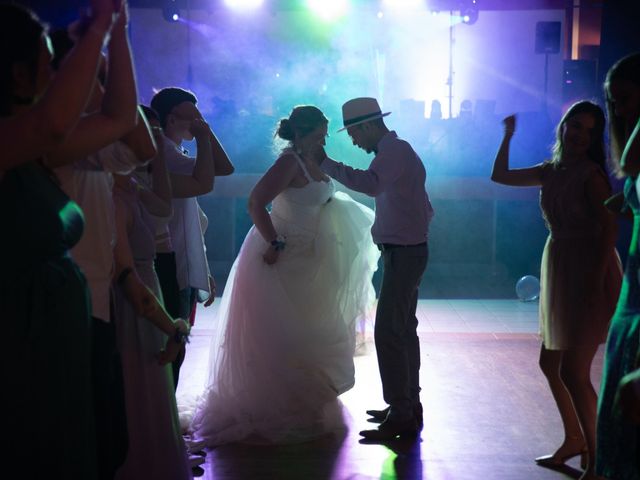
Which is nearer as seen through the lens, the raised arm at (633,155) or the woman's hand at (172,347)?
the raised arm at (633,155)

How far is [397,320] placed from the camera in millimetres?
3658

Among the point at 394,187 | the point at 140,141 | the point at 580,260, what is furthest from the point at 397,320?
the point at 140,141

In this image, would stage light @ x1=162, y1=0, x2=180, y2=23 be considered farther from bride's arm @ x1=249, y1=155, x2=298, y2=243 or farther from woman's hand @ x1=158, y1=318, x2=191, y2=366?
woman's hand @ x1=158, y1=318, x2=191, y2=366

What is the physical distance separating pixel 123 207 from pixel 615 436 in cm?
140

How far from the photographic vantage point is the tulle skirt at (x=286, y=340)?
Result: 11.9 ft

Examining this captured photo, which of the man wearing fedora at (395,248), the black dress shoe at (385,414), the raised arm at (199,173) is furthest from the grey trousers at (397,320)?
the raised arm at (199,173)

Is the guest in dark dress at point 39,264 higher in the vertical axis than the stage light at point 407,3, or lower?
lower

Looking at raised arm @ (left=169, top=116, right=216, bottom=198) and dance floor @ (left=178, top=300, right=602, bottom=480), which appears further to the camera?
dance floor @ (left=178, top=300, right=602, bottom=480)

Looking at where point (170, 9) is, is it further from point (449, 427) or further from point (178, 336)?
point (178, 336)

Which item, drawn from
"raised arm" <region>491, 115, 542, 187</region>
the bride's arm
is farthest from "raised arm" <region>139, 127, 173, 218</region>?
"raised arm" <region>491, 115, 542, 187</region>

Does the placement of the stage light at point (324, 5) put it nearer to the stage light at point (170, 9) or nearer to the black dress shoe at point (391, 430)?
the stage light at point (170, 9)

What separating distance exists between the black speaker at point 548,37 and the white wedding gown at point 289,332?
25.7ft

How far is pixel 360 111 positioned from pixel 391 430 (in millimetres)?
1464

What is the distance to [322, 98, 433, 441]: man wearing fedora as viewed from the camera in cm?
364
